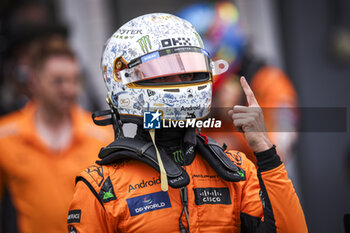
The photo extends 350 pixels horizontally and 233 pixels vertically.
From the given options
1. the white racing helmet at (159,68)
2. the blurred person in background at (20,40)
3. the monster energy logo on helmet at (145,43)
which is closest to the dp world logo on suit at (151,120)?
the white racing helmet at (159,68)

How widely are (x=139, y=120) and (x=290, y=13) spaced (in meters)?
5.81

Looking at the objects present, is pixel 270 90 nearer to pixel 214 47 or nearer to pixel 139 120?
pixel 214 47

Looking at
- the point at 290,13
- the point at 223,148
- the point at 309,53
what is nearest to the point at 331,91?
the point at 309,53

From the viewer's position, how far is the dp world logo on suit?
8.00 ft

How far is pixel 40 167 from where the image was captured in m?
4.51

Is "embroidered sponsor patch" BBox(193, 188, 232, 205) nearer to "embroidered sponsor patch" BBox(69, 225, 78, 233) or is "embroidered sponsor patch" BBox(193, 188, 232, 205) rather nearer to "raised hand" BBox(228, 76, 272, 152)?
"raised hand" BBox(228, 76, 272, 152)

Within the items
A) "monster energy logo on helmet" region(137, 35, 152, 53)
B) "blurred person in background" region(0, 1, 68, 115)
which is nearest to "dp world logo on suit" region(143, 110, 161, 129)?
"monster energy logo on helmet" region(137, 35, 152, 53)

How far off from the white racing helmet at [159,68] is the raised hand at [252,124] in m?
0.21

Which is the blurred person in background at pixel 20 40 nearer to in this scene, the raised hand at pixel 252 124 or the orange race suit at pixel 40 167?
the orange race suit at pixel 40 167

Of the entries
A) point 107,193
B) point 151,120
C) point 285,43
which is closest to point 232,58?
point 151,120

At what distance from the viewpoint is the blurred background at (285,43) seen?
6.65m

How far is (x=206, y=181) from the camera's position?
2.52m

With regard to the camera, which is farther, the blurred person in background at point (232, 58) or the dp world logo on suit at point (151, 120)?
the blurred person in background at point (232, 58)

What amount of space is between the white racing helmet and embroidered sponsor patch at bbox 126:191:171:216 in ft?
1.12
